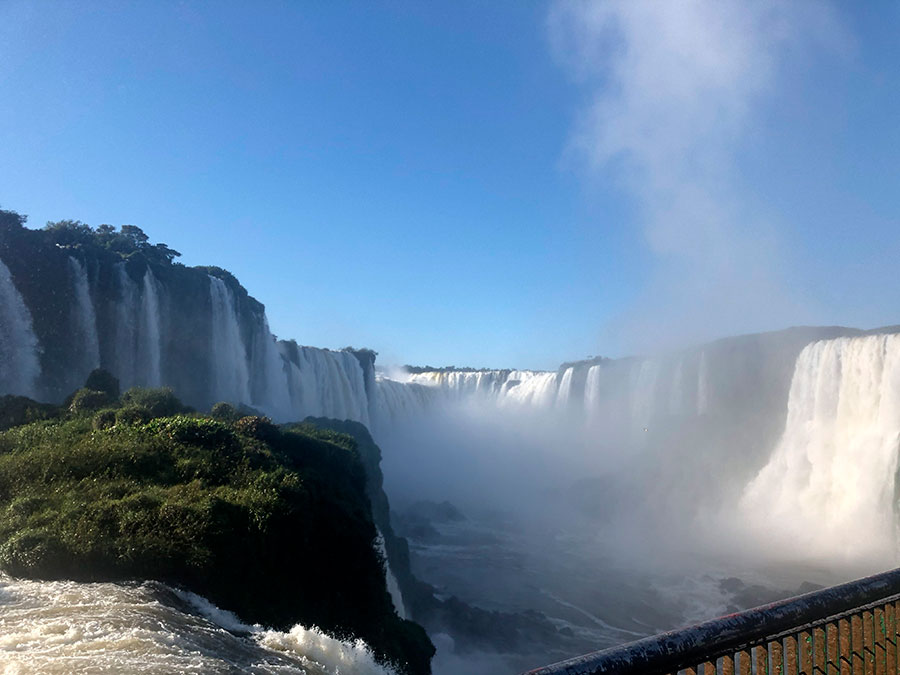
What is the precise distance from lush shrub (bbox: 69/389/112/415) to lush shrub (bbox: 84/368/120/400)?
5.57 ft

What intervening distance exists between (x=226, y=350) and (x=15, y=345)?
13338 mm

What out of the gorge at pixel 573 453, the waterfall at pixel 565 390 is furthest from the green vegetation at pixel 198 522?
the waterfall at pixel 565 390

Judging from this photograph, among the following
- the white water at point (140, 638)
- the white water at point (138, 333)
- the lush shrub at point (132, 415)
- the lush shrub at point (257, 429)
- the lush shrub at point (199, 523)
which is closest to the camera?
the white water at point (140, 638)

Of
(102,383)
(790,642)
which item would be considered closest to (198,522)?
(790,642)

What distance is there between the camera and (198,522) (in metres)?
8.62

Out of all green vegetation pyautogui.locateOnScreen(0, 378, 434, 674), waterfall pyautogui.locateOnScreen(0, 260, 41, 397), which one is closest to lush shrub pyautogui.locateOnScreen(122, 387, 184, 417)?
green vegetation pyautogui.locateOnScreen(0, 378, 434, 674)

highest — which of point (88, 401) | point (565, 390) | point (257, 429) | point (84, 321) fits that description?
point (84, 321)

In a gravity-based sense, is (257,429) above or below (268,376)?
below

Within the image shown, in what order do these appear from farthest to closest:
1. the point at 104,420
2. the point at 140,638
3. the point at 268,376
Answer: the point at 268,376 → the point at 104,420 → the point at 140,638

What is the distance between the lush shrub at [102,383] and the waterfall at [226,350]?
15472mm

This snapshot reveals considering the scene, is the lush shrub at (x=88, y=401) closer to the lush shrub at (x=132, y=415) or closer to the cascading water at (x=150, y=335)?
the lush shrub at (x=132, y=415)

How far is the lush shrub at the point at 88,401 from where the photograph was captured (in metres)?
16.3

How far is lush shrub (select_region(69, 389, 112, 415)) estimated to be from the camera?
53.5 ft

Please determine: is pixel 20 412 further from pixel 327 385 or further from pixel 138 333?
pixel 327 385
